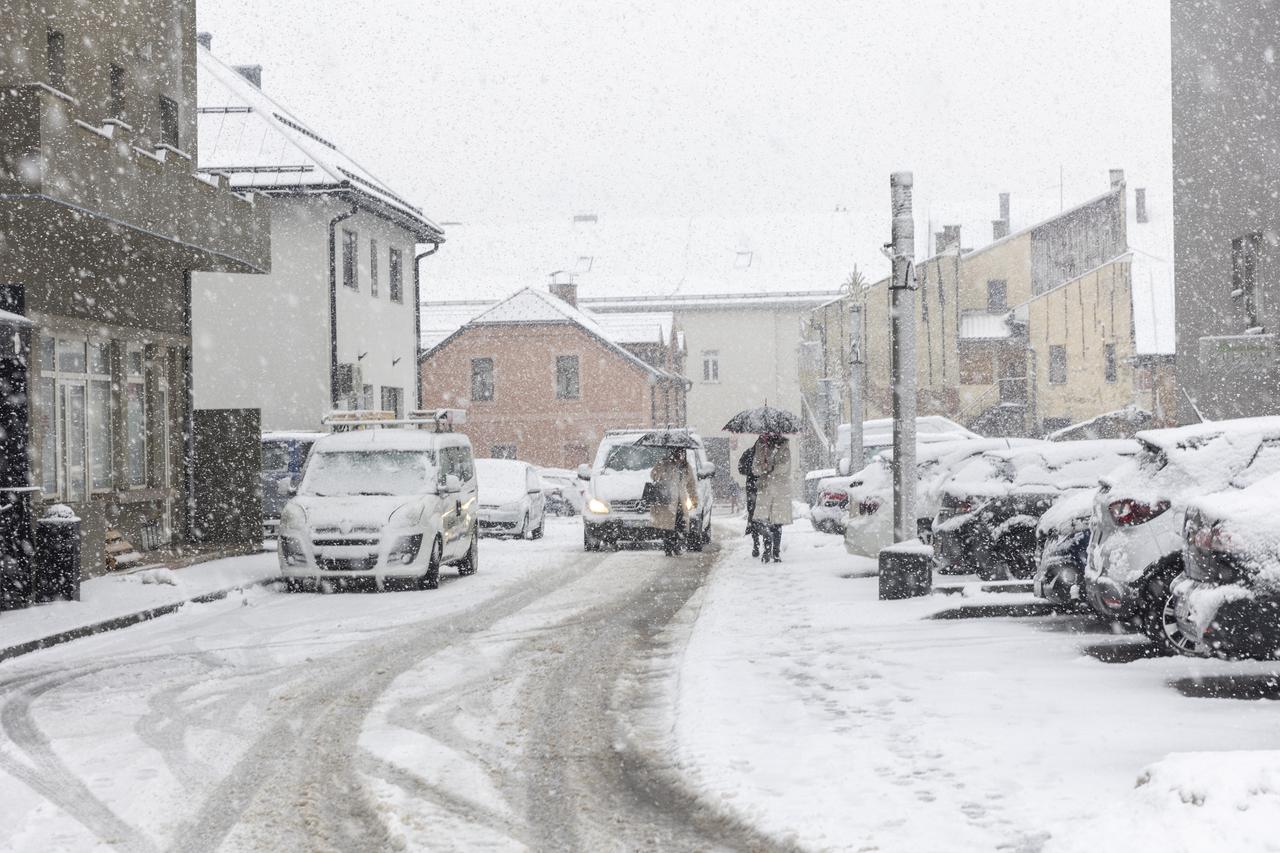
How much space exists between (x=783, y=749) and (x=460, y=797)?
1.64m

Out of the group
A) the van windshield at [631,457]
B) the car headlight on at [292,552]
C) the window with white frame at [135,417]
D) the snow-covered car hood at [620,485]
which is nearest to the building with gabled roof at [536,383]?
the van windshield at [631,457]

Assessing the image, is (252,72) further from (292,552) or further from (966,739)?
(966,739)

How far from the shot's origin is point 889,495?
1667 cm

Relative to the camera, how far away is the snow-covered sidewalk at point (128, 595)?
12164mm

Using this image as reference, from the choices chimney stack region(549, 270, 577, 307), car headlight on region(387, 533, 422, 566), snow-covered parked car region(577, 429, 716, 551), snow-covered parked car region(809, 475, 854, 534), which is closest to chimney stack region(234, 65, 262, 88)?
snow-covered parked car region(577, 429, 716, 551)

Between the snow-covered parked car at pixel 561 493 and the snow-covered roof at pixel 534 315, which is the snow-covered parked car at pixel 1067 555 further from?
the snow-covered roof at pixel 534 315

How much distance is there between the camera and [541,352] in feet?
189

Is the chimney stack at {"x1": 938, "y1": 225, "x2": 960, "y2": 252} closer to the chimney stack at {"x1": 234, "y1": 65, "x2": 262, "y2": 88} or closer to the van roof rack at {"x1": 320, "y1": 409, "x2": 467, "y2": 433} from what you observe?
the chimney stack at {"x1": 234, "y1": 65, "x2": 262, "y2": 88}

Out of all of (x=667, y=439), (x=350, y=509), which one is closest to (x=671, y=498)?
(x=667, y=439)

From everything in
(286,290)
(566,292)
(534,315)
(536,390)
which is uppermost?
(566,292)

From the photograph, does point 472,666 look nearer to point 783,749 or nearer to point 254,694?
point 254,694

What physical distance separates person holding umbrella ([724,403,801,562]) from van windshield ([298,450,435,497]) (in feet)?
14.4

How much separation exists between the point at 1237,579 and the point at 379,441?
37.5 feet

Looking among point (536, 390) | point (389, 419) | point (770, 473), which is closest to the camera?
point (770, 473)
